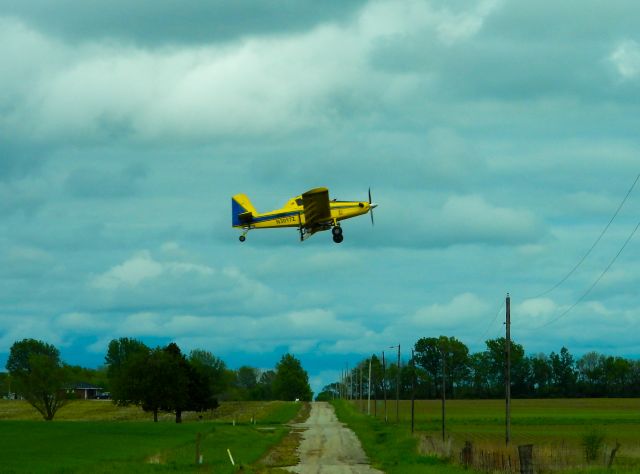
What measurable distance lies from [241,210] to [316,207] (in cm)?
850

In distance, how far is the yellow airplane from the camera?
5700 centimetres

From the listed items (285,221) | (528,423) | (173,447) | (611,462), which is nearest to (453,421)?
(528,423)

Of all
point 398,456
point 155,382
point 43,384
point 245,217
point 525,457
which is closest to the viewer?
point 525,457

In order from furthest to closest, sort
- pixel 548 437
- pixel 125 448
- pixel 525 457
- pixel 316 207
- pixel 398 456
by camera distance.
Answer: pixel 548 437 → pixel 125 448 → pixel 398 456 → pixel 316 207 → pixel 525 457

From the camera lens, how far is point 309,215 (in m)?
57.8

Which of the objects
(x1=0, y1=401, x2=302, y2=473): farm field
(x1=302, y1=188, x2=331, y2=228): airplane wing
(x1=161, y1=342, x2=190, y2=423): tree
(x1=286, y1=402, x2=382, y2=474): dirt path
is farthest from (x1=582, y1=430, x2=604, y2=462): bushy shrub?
(x1=161, y1=342, x2=190, y2=423): tree

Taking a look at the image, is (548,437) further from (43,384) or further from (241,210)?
(43,384)

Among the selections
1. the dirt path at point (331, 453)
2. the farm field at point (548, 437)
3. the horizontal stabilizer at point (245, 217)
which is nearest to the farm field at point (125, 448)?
the dirt path at point (331, 453)

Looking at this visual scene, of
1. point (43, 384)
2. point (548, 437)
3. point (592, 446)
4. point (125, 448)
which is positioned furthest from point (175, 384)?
point (592, 446)

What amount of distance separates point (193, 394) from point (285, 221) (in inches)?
2807

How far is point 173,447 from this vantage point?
222 feet

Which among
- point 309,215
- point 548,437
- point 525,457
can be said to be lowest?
point 548,437

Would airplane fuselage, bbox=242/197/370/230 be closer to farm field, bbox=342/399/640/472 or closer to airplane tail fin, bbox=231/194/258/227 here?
airplane tail fin, bbox=231/194/258/227

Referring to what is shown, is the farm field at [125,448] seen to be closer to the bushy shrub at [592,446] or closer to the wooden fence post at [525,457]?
the wooden fence post at [525,457]
